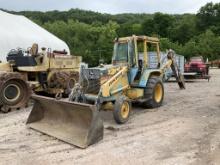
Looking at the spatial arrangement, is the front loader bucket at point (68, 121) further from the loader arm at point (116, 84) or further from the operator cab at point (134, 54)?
the operator cab at point (134, 54)

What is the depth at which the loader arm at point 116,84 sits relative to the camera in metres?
7.72

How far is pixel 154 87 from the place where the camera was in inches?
367

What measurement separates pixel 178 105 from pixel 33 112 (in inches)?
172

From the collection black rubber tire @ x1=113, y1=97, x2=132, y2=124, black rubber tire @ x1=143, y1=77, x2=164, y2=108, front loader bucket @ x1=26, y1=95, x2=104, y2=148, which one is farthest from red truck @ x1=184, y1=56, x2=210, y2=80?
front loader bucket @ x1=26, y1=95, x2=104, y2=148

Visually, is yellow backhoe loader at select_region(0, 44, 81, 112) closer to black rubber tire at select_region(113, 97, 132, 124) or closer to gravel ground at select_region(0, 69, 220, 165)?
gravel ground at select_region(0, 69, 220, 165)

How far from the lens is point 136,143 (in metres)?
6.18

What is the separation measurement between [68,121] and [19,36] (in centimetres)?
1761

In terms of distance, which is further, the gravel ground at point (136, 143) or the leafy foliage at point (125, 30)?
the leafy foliage at point (125, 30)

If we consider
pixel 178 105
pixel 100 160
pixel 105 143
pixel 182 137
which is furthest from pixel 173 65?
pixel 100 160

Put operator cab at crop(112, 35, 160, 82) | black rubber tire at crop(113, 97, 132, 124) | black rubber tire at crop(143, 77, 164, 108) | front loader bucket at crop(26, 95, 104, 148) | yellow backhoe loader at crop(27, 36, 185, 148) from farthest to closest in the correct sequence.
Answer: black rubber tire at crop(143, 77, 164, 108) < operator cab at crop(112, 35, 160, 82) < black rubber tire at crop(113, 97, 132, 124) < yellow backhoe loader at crop(27, 36, 185, 148) < front loader bucket at crop(26, 95, 104, 148)

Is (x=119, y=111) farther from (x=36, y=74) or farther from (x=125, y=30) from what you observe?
(x=125, y=30)

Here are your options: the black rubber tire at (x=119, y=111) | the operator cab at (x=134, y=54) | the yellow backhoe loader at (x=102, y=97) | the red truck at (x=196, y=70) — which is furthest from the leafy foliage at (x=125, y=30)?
the black rubber tire at (x=119, y=111)

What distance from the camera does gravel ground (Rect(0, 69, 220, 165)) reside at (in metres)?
5.38

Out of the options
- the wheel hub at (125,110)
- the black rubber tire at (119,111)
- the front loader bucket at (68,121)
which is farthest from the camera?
the wheel hub at (125,110)
